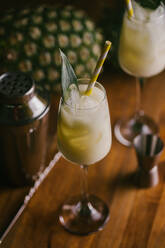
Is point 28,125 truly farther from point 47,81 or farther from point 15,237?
point 47,81

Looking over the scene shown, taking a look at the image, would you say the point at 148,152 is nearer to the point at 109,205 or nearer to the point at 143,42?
the point at 109,205

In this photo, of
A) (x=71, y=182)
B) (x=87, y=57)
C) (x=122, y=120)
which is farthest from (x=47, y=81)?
(x=71, y=182)

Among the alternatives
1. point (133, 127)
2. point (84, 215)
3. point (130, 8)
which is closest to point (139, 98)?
point (133, 127)

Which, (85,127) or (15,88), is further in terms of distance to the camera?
(15,88)

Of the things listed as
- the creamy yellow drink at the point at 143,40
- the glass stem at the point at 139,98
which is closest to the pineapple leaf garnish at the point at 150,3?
the creamy yellow drink at the point at 143,40

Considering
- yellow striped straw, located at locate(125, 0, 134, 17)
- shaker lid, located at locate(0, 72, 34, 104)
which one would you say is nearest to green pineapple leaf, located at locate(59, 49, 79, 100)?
shaker lid, located at locate(0, 72, 34, 104)

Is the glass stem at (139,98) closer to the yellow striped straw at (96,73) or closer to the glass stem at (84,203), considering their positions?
the glass stem at (84,203)
